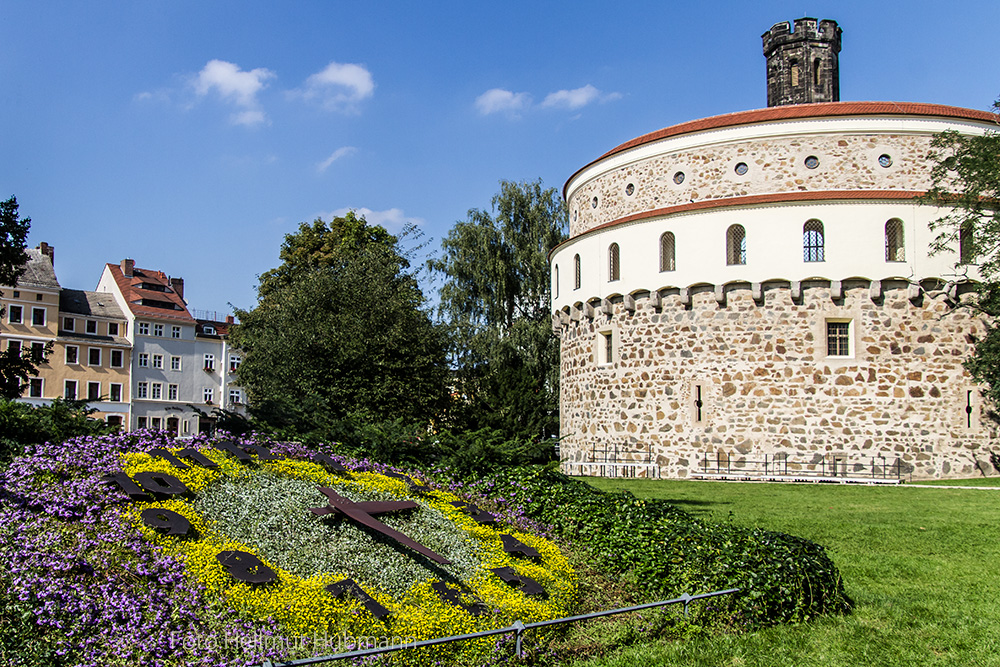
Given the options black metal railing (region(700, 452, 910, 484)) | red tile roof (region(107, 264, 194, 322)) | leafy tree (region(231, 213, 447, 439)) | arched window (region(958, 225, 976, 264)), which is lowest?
black metal railing (region(700, 452, 910, 484))

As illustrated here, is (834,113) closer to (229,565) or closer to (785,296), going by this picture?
(785,296)

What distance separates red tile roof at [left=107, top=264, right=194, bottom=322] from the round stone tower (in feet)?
136

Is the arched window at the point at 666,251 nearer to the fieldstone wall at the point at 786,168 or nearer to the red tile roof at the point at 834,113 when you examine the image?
the fieldstone wall at the point at 786,168

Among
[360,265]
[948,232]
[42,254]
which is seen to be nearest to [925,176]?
[948,232]

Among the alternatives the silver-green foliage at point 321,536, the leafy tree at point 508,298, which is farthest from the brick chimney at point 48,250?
the silver-green foliage at point 321,536

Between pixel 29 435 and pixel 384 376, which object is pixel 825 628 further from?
pixel 384 376

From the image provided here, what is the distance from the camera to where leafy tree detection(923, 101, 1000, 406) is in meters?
21.9

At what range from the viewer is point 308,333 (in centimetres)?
1952

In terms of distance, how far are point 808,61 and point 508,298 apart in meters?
15.8

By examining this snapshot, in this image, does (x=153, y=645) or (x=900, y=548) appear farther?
(x=900, y=548)

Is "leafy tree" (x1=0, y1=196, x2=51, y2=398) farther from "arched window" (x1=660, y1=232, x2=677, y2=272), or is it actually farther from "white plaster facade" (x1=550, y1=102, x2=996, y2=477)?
"arched window" (x1=660, y1=232, x2=677, y2=272)

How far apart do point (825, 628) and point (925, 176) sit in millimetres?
21044

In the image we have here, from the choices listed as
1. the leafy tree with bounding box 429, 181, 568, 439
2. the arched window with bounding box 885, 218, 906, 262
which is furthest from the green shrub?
the leafy tree with bounding box 429, 181, 568, 439

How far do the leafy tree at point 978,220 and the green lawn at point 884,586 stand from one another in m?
7.14
